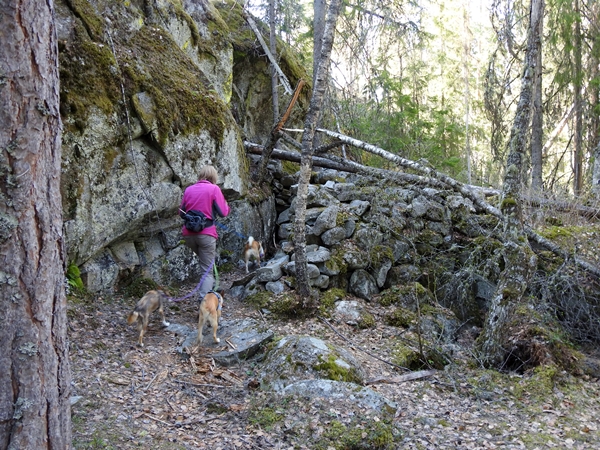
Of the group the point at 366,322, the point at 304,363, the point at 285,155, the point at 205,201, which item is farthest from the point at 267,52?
the point at 304,363

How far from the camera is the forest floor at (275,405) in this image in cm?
450

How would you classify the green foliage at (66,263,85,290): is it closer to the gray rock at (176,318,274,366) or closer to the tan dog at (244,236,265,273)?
the gray rock at (176,318,274,366)

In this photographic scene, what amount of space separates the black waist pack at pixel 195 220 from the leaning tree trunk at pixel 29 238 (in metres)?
4.02

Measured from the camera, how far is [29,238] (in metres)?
2.71

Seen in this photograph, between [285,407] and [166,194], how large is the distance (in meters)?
4.30

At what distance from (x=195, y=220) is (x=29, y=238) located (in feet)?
13.8

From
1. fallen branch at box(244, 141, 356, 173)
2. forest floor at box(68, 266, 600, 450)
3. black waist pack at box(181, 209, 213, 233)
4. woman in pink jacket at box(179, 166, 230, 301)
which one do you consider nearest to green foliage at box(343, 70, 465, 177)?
fallen branch at box(244, 141, 356, 173)

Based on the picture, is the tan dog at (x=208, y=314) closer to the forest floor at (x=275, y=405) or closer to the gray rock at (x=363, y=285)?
the forest floor at (x=275, y=405)

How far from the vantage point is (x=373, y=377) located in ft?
20.2

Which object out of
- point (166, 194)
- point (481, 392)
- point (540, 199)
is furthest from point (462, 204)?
point (166, 194)

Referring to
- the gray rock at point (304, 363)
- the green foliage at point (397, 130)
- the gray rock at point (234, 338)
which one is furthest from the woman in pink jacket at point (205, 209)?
the green foliage at point (397, 130)

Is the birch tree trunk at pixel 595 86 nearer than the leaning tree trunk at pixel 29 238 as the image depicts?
No

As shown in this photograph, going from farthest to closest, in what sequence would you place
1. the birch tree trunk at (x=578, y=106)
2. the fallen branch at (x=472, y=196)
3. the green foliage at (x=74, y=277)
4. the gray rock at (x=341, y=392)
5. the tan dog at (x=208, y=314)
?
the birch tree trunk at (x=578, y=106) < the fallen branch at (x=472, y=196) < the green foliage at (x=74, y=277) < the tan dog at (x=208, y=314) < the gray rock at (x=341, y=392)

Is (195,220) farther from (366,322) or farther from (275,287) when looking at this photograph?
(366,322)
